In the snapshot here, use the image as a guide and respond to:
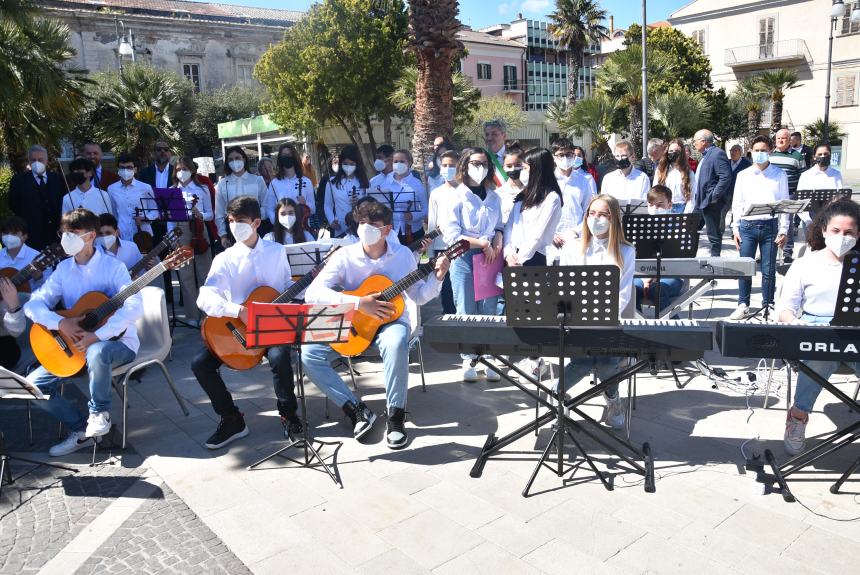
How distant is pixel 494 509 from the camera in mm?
3793

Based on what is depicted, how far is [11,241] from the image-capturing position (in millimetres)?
5984

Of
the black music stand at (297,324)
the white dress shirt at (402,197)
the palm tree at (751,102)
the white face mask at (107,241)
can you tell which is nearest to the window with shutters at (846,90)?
the palm tree at (751,102)

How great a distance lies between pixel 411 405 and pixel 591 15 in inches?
1730

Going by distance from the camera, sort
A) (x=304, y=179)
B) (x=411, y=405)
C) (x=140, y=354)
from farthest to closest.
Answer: (x=304, y=179), (x=411, y=405), (x=140, y=354)

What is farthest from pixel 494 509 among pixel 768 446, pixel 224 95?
pixel 224 95

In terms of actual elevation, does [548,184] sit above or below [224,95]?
below

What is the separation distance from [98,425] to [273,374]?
1187mm

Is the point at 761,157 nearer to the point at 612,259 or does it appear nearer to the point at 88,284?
the point at 612,259

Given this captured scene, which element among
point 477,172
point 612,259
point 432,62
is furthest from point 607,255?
point 432,62

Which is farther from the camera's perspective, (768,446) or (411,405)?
(411,405)

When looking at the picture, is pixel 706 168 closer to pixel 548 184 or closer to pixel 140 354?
pixel 548 184

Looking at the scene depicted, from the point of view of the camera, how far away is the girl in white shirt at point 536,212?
5820 millimetres

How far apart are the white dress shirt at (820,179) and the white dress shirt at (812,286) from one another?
536 centimetres

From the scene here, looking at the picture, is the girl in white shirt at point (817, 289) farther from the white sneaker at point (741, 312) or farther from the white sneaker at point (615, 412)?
the white sneaker at point (741, 312)
